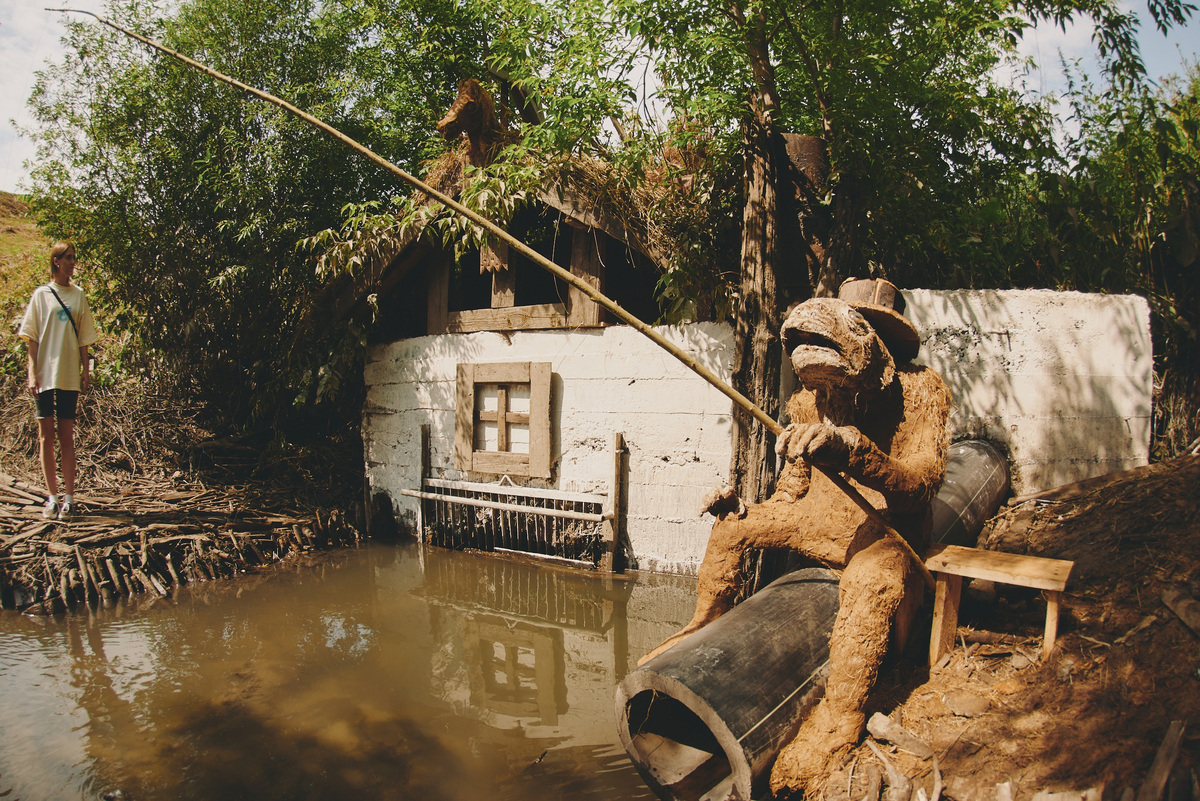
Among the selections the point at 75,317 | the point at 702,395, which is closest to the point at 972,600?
the point at 702,395

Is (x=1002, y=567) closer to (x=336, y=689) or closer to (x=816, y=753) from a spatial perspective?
(x=816, y=753)

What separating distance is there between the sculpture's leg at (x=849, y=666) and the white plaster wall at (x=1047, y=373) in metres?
2.95

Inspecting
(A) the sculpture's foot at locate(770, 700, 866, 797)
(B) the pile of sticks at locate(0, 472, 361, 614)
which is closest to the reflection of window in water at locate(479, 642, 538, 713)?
(A) the sculpture's foot at locate(770, 700, 866, 797)

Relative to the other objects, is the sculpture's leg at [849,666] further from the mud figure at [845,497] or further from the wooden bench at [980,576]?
the wooden bench at [980,576]

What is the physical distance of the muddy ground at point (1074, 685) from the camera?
2.11 metres

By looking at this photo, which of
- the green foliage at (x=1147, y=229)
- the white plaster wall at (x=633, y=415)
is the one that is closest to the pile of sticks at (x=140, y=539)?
the white plaster wall at (x=633, y=415)

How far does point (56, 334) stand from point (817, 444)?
6.55 meters

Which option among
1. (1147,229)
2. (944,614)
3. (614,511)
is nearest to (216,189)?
(614,511)

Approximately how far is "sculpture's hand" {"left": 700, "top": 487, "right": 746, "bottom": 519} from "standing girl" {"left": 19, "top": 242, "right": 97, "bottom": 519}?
581cm

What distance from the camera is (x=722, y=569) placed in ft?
9.94

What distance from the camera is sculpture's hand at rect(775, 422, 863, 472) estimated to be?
7.14 ft

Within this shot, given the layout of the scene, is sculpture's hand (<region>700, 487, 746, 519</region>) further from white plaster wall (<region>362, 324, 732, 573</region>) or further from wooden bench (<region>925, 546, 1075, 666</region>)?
white plaster wall (<region>362, 324, 732, 573</region>)

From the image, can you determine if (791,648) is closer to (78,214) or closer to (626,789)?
(626,789)

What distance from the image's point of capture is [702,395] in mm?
5977
